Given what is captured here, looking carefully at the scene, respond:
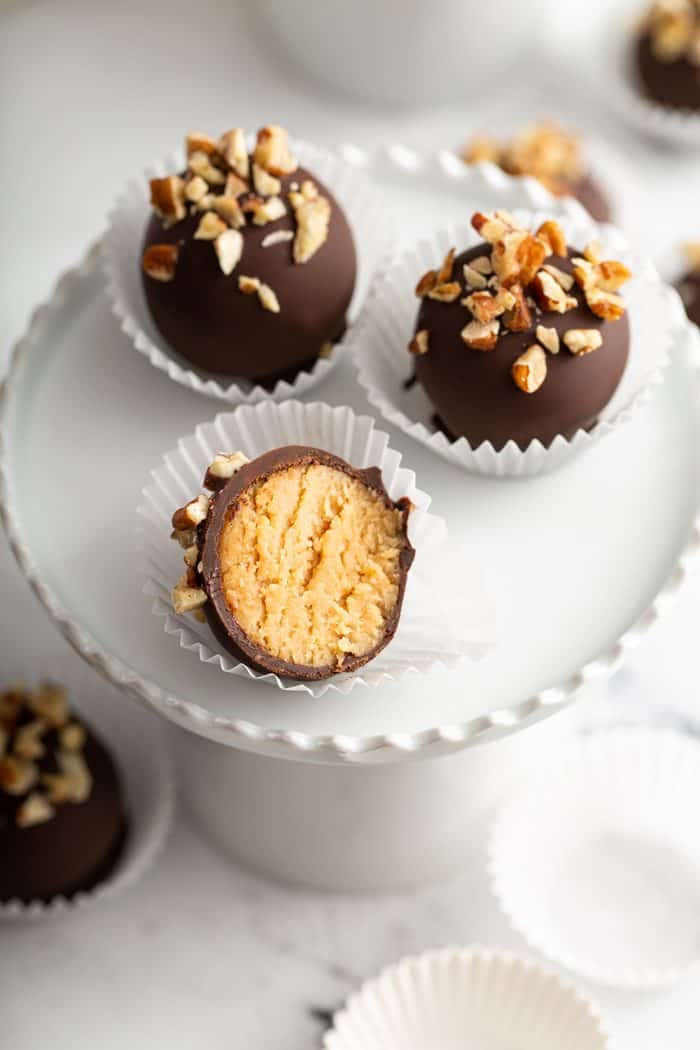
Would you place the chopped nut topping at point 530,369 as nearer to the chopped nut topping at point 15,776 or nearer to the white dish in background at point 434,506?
the white dish in background at point 434,506

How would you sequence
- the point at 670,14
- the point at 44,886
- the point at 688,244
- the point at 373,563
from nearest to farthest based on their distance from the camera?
the point at 373,563 < the point at 44,886 < the point at 688,244 < the point at 670,14

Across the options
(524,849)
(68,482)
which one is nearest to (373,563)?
(68,482)

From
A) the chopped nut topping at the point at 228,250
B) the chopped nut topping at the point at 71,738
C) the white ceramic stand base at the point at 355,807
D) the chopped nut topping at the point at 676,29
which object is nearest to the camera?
the chopped nut topping at the point at 228,250

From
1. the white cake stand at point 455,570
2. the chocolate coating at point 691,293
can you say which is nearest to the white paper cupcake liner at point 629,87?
the chocolate coating at point 691,293

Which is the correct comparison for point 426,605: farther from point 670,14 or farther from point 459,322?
point 670,14

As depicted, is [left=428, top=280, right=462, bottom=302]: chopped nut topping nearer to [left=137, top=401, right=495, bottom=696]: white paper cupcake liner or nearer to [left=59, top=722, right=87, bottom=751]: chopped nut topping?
[left=137, top=401, right=495, bottom=696]: white paper cupcake liner

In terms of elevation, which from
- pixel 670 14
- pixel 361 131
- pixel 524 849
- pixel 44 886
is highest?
pixel 670 14
